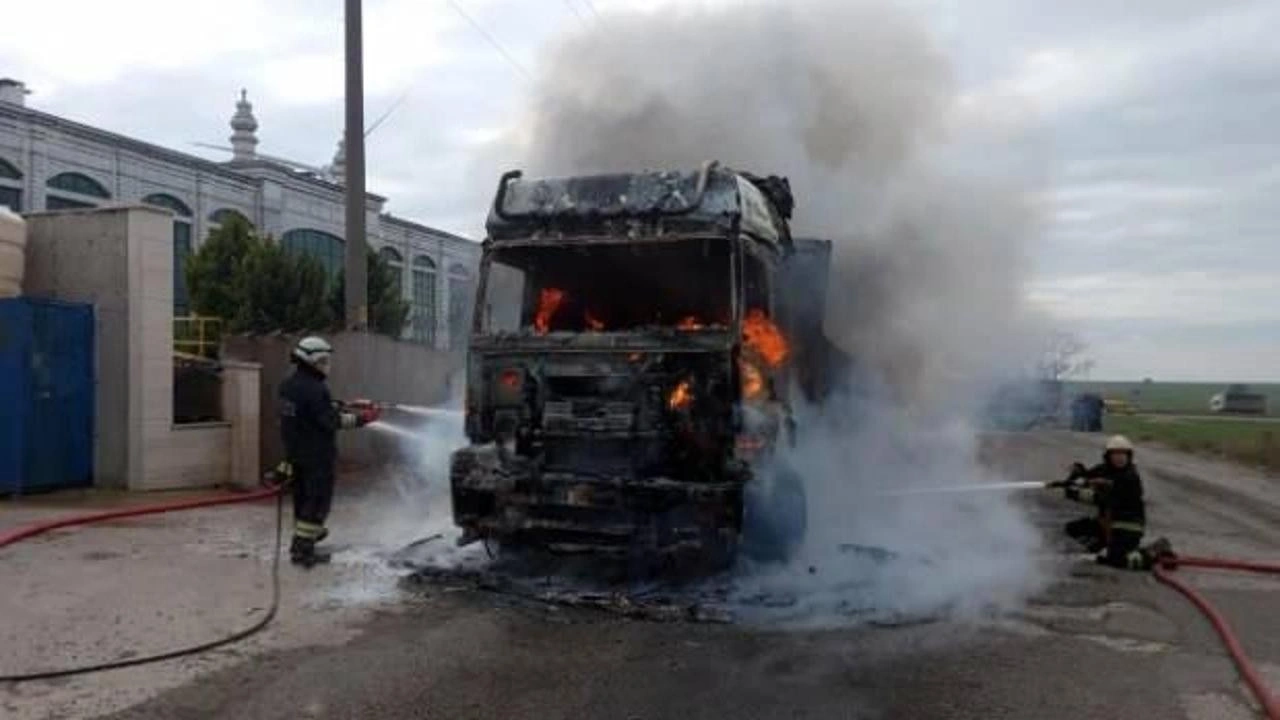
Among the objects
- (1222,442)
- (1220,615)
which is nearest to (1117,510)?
(1220,615)

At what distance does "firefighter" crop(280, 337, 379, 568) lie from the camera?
8453mm

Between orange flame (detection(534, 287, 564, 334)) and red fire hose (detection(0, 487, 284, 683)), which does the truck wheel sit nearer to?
orange flame (detection(534, 287, 564, 334))

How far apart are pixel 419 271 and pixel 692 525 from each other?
2855cm

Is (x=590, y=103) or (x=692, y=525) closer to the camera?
(x=692, y=525)

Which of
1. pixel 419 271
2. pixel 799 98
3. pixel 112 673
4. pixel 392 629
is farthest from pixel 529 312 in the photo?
pixel 419 271

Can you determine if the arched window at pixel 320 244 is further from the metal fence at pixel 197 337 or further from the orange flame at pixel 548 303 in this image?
the orange flame at pixel 548 303

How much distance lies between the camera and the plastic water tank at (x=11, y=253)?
464 inches

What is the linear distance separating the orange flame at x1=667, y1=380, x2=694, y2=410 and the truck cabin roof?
1.16 meters

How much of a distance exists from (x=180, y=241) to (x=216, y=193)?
1626mm

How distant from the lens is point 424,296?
115 feet

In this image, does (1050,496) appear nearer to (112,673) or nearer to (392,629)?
(392,629)

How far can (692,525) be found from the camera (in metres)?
7.39

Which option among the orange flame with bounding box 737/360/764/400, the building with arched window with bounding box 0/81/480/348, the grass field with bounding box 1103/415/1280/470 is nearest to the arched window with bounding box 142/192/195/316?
the building with arched window with bounding box 0/81/480/348

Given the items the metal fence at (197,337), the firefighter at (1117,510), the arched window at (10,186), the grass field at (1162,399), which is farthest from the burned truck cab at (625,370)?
the grass field at (1162,399)
